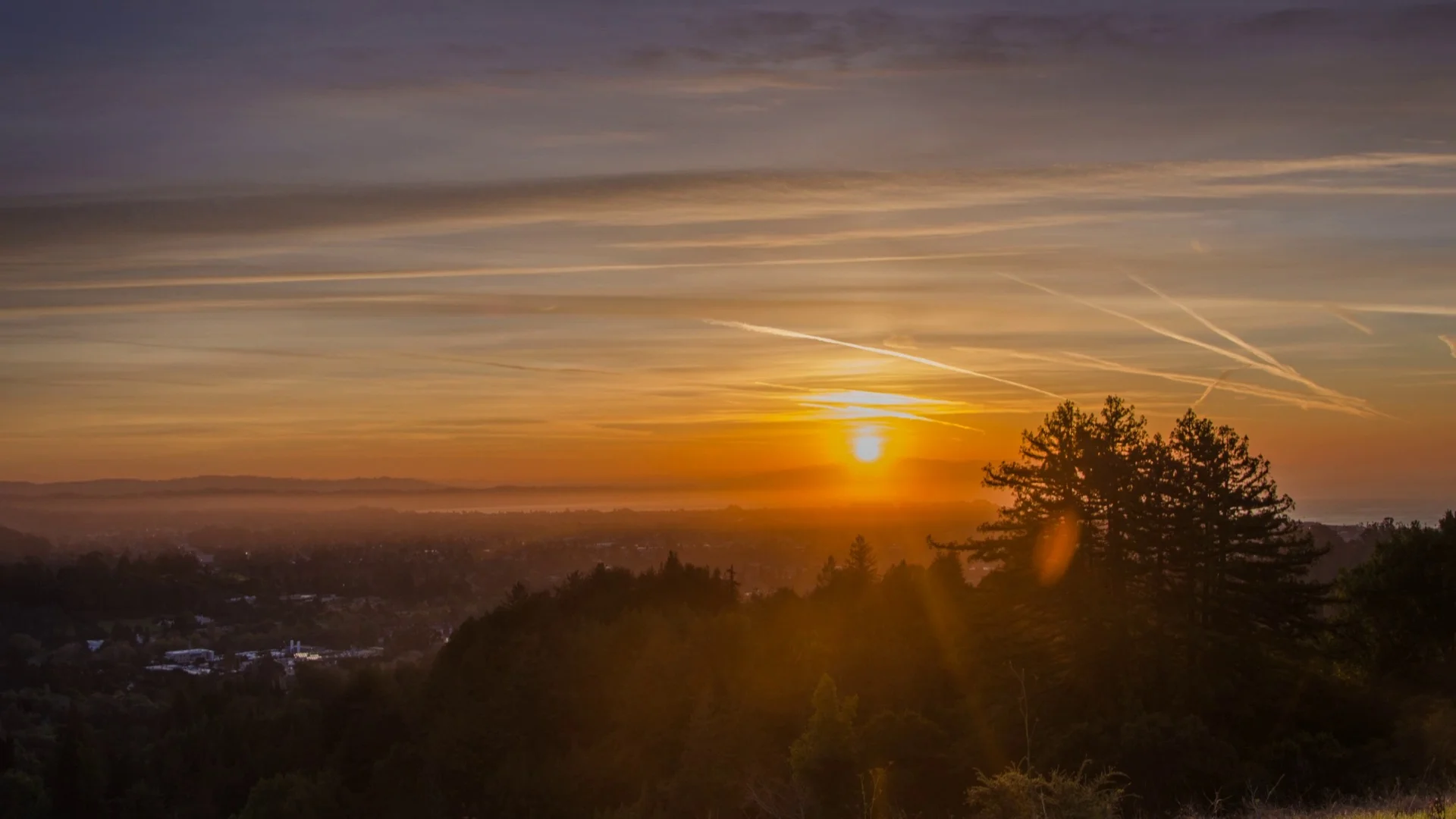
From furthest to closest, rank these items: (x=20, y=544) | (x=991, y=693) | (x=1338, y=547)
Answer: (x=20, y=544), (x=1338, y=547), (x=991, y=693)

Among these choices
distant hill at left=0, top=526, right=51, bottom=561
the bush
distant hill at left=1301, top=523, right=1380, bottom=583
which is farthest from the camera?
distant hill at left=0, top=526, right=51, bottom=561

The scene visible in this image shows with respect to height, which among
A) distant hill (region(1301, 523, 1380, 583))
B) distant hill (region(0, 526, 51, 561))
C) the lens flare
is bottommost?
distant hill (region(0, 526, 51, 561))

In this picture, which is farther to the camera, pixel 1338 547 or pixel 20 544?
pixel 20 544

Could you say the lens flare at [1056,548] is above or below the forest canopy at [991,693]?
above

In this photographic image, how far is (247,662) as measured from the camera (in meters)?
104

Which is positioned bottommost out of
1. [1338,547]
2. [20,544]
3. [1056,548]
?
[20,544]

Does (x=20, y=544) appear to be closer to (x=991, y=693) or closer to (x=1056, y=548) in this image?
(x=991, y=693)

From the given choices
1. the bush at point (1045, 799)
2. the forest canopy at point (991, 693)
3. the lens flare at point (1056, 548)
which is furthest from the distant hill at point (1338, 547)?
the bush at point (1045, 799)

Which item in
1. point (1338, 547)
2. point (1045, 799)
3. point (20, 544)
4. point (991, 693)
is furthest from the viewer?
point (20, 544)

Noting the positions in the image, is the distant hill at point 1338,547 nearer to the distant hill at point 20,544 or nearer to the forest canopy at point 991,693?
the forest canopy at point 991,693

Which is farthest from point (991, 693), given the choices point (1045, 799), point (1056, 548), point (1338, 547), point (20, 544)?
point (20, 544)

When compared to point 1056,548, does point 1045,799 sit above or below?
below

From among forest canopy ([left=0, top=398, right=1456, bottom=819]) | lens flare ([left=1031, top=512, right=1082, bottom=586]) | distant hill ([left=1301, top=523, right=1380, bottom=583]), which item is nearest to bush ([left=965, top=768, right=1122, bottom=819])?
forest canopy ([left=0, top=398, right=1456, bottom=819])

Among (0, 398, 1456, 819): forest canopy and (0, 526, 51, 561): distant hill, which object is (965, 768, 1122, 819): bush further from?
(0, 526, 51, 561): distant hill
